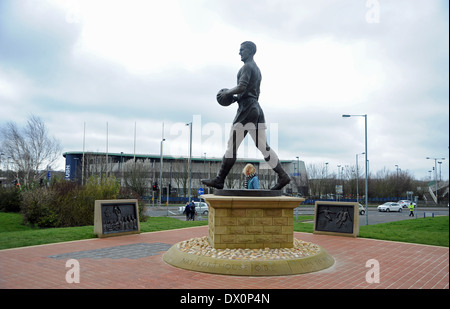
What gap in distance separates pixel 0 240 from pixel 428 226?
52.4ft

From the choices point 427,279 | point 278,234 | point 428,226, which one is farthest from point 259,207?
point 428,226

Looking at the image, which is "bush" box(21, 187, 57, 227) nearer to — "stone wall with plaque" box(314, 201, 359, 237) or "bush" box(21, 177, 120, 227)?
"bush" box(21, 177, 120, 227)

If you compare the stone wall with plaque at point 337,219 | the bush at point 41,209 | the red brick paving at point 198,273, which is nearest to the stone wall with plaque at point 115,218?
the red brick paving at point 198,273

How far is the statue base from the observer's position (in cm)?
682

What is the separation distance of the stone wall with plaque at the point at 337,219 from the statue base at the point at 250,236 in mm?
4410

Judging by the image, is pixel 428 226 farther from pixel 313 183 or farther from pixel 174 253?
pixel 313 183

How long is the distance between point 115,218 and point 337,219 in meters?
7.61

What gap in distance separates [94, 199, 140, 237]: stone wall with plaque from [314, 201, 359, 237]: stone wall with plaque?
253 inches

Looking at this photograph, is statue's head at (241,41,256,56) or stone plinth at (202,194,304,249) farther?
statue's head at (241,41,256,56)

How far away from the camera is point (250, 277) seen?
6188 millimetres

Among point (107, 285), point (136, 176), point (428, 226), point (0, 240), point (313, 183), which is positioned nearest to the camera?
point (107, 285)

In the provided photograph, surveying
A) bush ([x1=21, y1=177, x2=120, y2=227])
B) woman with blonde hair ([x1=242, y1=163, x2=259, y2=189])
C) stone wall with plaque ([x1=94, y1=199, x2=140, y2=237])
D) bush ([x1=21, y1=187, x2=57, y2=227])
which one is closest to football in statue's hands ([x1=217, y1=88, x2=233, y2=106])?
woman with blonde hair ([x1=242, y1=163, x2=259, y2=189])

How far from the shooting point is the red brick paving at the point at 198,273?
5664 millimetres

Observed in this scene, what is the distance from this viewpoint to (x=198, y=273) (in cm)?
643
